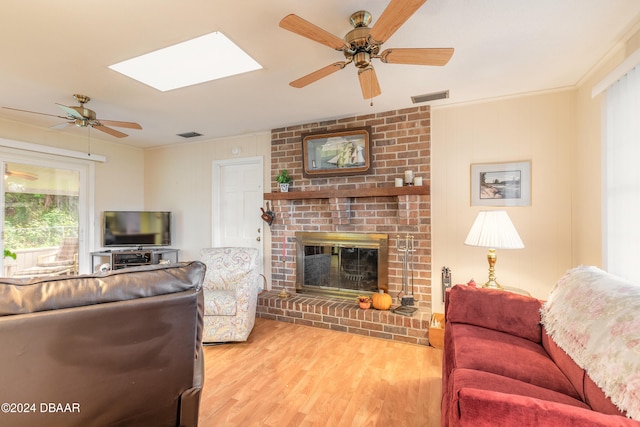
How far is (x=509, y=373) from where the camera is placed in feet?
4.19

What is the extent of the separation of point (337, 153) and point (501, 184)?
172 cm

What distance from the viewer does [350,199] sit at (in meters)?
3.33

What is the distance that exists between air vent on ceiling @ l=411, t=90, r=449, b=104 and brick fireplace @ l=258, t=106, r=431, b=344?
17cm

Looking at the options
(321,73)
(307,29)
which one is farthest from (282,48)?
(307,29)

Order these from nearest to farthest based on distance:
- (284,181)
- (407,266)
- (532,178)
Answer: (532,178) < (407,266) < (284,181)

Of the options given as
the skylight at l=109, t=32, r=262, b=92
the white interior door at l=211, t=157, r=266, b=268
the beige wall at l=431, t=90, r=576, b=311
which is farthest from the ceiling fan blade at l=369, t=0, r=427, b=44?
the white interior door at l=211, t=157, r=266, b=268

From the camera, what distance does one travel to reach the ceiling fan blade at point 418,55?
1584mm

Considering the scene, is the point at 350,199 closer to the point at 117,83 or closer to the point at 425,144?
the point at 425,144

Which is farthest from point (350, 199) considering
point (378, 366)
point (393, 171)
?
point (378, 366)

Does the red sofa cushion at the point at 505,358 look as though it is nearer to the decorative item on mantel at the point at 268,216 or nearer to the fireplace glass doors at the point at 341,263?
the fireplace glass doors at the point at 341,263

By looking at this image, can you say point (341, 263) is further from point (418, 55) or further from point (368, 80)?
point (418, 55)

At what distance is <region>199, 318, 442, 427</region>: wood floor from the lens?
1708 mm

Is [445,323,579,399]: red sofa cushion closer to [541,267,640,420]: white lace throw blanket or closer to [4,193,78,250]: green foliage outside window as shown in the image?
[541,267,640,420]: white lace throw blanket

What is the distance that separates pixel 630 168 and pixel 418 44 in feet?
5.01
